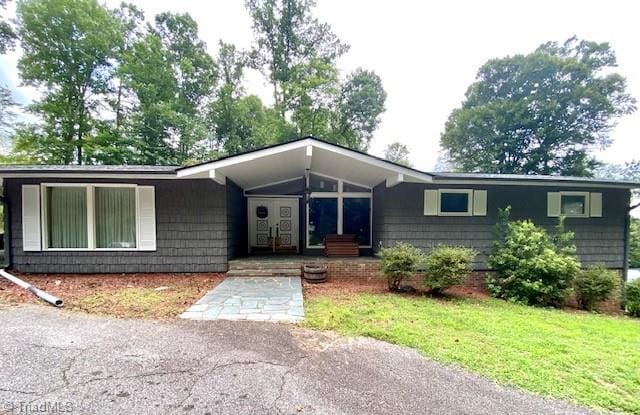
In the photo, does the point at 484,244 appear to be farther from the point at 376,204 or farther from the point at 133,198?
the point at 133,198

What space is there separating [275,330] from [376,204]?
5478 millimetres

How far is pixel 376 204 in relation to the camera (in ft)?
26.8

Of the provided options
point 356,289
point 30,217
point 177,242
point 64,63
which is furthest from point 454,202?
point 64,63

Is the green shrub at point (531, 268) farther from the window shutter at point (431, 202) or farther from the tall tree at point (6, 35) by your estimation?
the tall tree at point (6, 35)

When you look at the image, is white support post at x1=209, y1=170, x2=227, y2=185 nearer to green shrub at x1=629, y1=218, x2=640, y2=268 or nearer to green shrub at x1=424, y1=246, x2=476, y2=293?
green shrub at x1=424, y1=246, x2=476, y2=293

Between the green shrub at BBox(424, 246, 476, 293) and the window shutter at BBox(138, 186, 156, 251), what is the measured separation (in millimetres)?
6378

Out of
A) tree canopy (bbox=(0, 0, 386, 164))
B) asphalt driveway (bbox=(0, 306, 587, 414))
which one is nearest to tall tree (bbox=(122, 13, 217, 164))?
tree canopy (bbox=(0, 0, 386, 164))

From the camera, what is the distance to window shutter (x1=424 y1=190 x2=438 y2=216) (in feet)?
23.8

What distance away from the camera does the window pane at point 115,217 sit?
6.58 m

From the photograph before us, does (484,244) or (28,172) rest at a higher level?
(28,172)

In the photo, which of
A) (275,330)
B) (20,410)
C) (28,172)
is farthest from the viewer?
(28,172)

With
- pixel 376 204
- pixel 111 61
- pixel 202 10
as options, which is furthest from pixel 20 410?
pixel 202 10

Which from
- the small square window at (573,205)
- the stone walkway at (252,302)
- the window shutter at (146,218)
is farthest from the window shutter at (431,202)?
the window shutter at (146,218)

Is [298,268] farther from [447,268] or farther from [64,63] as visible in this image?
[64,63]
